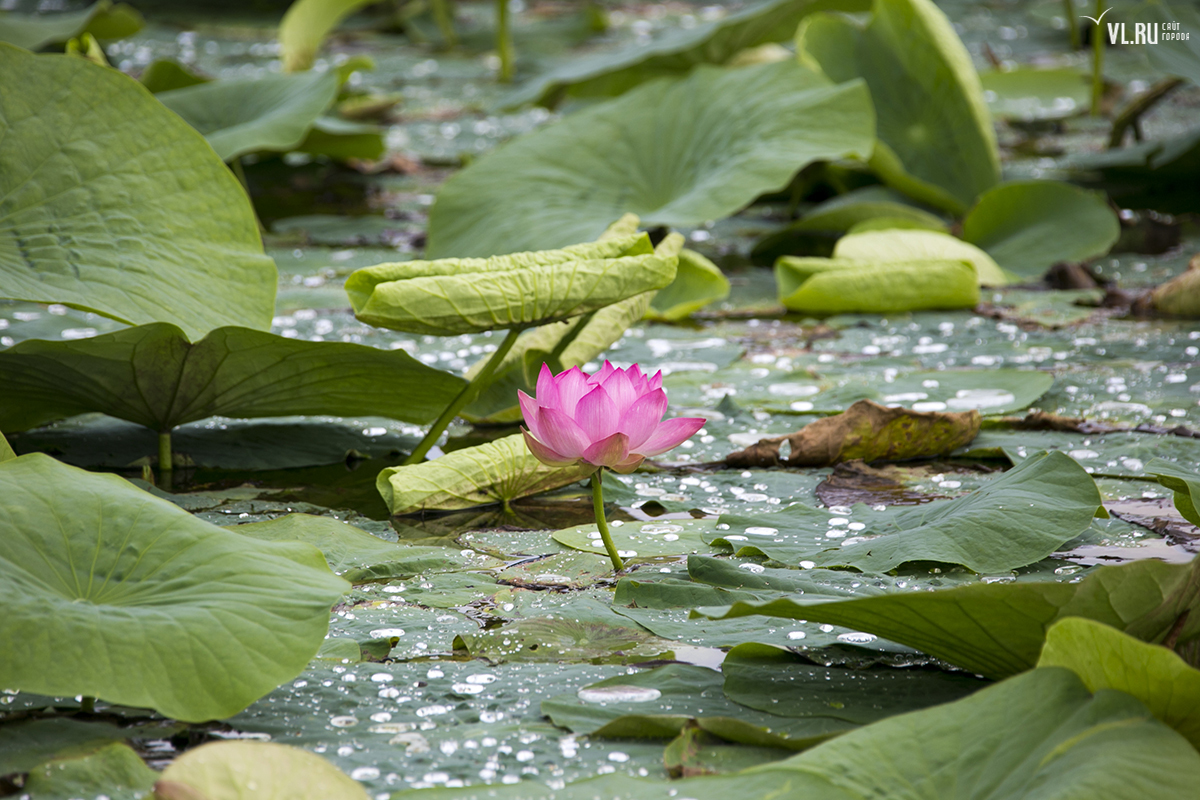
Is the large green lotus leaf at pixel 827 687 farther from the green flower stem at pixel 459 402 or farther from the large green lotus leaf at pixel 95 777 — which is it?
the green flower stem at pixel 459 402

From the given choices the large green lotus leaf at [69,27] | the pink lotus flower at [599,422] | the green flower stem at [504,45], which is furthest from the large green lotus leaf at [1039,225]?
the large green lotus leaf at [69,27]

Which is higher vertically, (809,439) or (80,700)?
(80,700)

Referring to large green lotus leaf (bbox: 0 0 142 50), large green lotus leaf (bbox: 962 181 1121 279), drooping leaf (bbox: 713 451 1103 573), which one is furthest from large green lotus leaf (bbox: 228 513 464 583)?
large green lotus leaf (bbox: 0 0 142 50)

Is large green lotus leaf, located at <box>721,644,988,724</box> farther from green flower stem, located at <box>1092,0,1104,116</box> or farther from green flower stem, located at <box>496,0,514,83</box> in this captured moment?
green flower stem, located at <box>496,0,514,83</box>

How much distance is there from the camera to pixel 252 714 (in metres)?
0.79

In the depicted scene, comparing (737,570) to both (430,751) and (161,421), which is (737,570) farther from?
(161,421)

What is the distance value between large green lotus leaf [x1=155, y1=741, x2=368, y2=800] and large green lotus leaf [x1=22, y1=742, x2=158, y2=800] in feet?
0.24

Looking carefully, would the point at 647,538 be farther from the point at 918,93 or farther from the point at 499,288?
the point at 918,93

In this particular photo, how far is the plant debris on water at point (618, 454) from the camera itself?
70cm

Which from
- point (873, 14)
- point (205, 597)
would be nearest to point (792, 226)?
point (873, 14)

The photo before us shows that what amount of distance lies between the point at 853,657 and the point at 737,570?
156 millimetres

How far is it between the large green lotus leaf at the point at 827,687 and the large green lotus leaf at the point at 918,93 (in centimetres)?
204

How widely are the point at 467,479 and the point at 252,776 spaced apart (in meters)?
0.65

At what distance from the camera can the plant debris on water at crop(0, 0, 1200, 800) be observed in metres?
0.70
